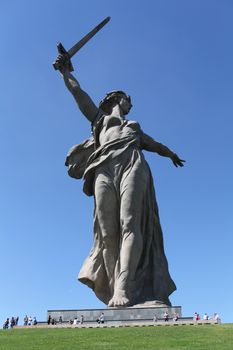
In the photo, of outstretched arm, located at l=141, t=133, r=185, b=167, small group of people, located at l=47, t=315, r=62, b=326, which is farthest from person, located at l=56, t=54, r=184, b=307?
small group of people, located at l=47, t=315, r=62, b=326

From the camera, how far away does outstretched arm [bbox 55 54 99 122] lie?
20.7 metres

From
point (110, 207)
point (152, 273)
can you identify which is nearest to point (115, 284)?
point (152, 273)

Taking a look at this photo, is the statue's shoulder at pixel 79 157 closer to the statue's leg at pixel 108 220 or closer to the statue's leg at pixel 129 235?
the statue's leg at pixel 108 220

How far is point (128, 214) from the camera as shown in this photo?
18.3 meters

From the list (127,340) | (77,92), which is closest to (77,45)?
(77,92)

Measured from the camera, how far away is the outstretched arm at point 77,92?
68.0 feet

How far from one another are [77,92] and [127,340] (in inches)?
482

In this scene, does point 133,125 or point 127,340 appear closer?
point 127,340

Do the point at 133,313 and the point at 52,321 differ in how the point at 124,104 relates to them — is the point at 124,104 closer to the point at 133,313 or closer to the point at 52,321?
the point at 133,313

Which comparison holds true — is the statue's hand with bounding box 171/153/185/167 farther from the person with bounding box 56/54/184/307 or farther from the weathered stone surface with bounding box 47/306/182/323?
the weathered stone surface with bounding box 47/306/182/323

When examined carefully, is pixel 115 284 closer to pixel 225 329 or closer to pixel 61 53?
pixel 225 329

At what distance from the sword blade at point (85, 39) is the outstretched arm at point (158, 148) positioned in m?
4.46

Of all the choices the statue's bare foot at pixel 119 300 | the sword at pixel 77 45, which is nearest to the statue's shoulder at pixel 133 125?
the sword at pixel 77 45

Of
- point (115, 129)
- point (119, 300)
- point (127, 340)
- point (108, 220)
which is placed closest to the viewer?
point (127, 340)
